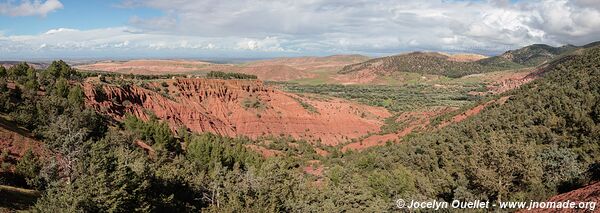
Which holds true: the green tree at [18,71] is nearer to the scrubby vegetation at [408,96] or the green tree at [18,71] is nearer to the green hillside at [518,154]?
the green hillside at [518,154]

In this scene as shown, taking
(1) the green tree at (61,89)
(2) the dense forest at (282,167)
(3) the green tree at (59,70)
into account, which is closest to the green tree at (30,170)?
(2) the dense forest at (282,167)

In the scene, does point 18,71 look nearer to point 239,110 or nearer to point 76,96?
point 76,96

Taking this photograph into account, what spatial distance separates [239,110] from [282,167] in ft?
163

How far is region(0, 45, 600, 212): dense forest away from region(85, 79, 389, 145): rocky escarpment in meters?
13.3

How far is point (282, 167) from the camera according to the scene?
41812 millimetres

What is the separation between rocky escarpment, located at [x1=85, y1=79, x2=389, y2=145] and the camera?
74.2 metres

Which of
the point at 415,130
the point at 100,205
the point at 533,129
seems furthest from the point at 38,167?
the point at 415,130

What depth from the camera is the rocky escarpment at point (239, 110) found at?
7419cm

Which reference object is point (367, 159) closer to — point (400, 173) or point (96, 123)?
point (400, 173)

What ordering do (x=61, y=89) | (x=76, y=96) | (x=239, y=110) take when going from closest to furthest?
(x=76, y=96)
(x=61, y=89)
(x=239, y=110)

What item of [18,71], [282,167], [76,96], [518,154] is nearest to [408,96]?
[282,167]

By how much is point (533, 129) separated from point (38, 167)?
Answer: 1700 inches

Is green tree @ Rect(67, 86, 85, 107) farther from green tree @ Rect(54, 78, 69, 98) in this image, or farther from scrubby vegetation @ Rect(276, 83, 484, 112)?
scrubby vegetation @ Rect(276, 83, 484, 112)

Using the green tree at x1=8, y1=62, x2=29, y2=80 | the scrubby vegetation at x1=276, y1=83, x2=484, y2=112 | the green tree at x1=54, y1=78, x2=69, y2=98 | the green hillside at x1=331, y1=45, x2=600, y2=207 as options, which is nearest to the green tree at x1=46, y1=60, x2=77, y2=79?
the green tree at x1=8, y1=62, x2=29, y2=80
